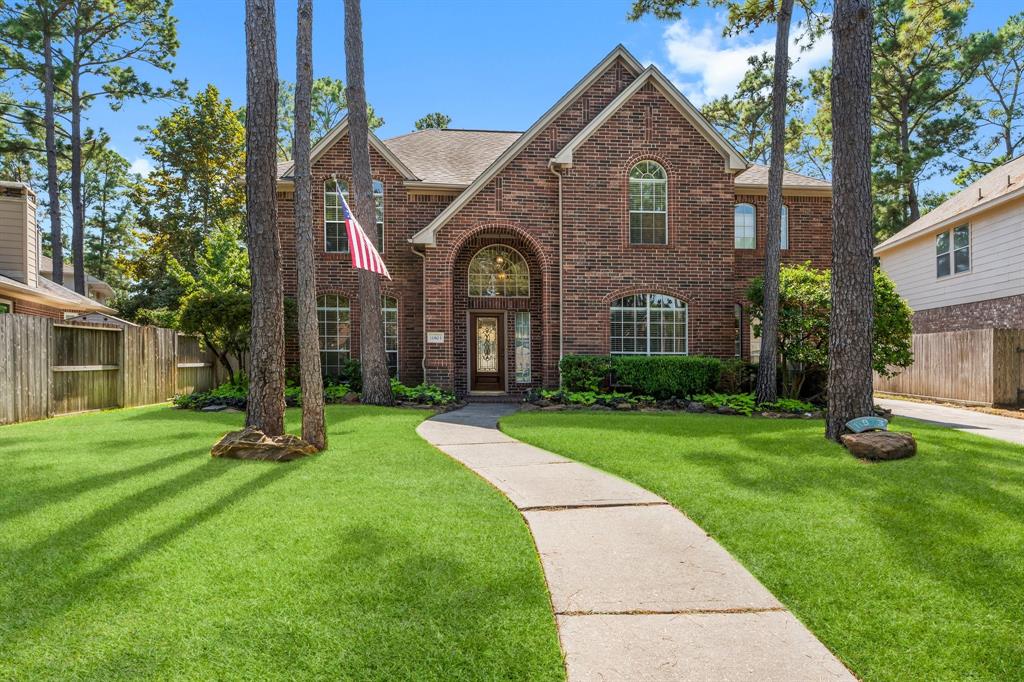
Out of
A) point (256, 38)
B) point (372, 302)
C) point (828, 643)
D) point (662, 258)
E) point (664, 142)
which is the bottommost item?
point (828, 643)

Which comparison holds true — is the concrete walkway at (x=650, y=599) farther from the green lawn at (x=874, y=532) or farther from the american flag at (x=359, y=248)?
the american flag at (x=359, y=248)

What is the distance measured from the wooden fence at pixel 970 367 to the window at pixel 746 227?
5.54m

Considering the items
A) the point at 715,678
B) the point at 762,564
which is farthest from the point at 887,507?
the point at 715,678

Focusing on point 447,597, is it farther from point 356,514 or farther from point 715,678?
point 356,514

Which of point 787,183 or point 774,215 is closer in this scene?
point 774,215

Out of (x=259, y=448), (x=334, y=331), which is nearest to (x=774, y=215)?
(x=259, y=448)

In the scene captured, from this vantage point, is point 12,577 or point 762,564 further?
point 762,564

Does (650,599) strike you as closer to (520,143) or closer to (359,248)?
(359,248)

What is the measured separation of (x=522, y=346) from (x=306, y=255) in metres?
9.07

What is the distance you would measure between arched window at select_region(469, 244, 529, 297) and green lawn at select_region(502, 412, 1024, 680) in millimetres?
8584

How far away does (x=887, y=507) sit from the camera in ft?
15.7

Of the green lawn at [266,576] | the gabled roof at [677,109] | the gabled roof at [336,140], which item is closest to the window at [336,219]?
the gabled roof at [336,140]

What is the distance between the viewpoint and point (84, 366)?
40.5ft

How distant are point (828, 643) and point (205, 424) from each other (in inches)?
379
